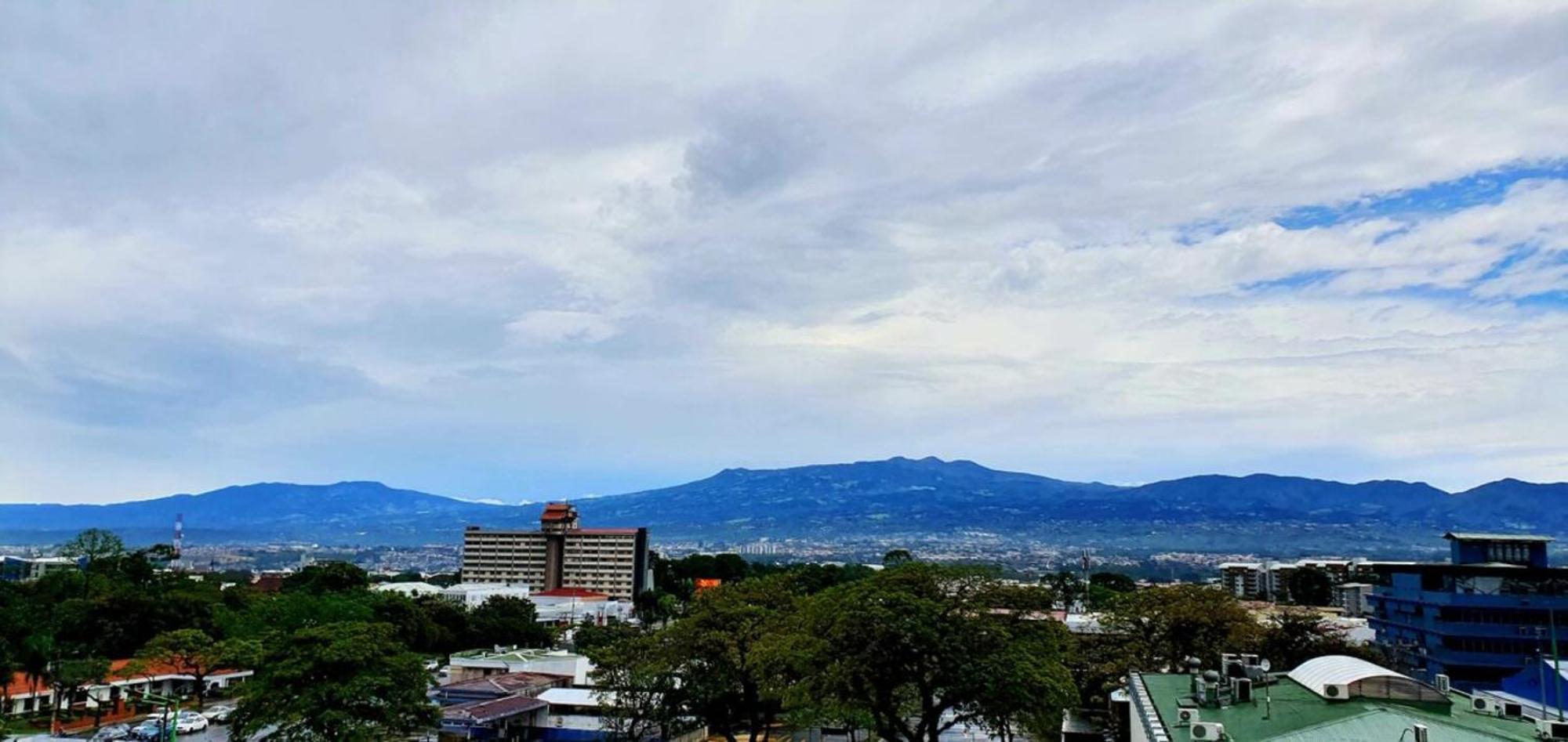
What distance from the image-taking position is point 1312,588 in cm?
9362

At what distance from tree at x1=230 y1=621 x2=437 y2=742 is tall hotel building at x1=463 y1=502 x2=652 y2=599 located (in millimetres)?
86989

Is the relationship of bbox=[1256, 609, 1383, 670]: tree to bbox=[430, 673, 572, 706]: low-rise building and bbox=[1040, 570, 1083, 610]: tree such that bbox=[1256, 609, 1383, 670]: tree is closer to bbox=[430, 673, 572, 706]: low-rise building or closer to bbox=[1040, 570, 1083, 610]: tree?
bbox=[430, 673, 572, 706]: low-rise building

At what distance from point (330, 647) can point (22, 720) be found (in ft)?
68.0

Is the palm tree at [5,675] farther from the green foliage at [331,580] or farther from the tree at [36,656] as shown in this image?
the green foliage at [331,580]

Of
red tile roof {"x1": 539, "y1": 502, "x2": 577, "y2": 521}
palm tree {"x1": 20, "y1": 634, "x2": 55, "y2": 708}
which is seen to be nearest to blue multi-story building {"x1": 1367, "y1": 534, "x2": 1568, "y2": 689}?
palm tree {"x1": 20, "y1": 634, "x2": 55, "y2": 708}

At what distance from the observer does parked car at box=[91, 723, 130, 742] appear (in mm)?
31000

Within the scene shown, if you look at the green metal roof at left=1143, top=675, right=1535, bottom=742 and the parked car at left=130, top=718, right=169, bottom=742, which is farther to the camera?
the parked car at left=130, top=718, right=169, bottom=742

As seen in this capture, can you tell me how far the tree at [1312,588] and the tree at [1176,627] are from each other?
68204 mm

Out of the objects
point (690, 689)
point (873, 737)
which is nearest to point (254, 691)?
point (690, 689)

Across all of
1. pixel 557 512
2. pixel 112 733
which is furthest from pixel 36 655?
pixel 557 512

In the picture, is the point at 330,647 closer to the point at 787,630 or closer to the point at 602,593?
the point at 787,630

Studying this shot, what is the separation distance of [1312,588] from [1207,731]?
9033 centimetres

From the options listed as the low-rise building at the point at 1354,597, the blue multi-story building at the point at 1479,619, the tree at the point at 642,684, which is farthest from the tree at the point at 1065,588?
the tree at the point at 642,684

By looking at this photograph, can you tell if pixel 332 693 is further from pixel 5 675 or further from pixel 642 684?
pixel 5 675
